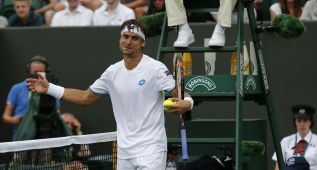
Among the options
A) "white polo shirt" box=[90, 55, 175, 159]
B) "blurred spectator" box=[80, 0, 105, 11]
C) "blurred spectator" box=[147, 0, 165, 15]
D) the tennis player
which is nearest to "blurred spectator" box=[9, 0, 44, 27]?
"blurred spectator" box=[80, 0, 105, 11]

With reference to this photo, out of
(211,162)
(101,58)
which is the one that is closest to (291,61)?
(101,58)

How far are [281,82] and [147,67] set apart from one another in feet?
20.1

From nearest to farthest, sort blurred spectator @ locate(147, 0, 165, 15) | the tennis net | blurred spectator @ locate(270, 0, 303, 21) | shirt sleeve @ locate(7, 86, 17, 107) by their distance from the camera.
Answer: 1. the tennis net
2. blurred spectator @ locate(270, 0, 303, 21)
3. shirt sleeve @ locate(7, 86, 17, 107)
4. blurred spectator @ locate(147, 0, 165, 15)

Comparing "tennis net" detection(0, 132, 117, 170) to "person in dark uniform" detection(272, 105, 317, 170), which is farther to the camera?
"person in dark uniform" detection(272, 105, 317, 170)

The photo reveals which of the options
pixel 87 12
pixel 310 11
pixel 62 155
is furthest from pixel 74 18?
pixel 62 155

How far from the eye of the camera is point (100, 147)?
11.0m

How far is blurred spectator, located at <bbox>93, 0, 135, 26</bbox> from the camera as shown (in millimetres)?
15781

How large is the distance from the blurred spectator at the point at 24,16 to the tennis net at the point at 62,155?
567 centimetres

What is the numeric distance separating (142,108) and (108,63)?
6864 mm

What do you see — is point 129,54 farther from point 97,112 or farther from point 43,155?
point 97,112

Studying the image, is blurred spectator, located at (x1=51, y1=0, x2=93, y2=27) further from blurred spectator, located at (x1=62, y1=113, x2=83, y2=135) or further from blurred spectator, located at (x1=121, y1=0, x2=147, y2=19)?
blurred spectator, located at (x1=62, y1=113, x2=83, y2=135)

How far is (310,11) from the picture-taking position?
14766 mm

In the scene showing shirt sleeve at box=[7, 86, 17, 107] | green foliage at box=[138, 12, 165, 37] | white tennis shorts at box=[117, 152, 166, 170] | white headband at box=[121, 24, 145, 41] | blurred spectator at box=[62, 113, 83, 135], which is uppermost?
green foliage at box=[138, 12, 165, 37]

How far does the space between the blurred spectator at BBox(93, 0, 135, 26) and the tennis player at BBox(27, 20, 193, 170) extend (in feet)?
22.0
